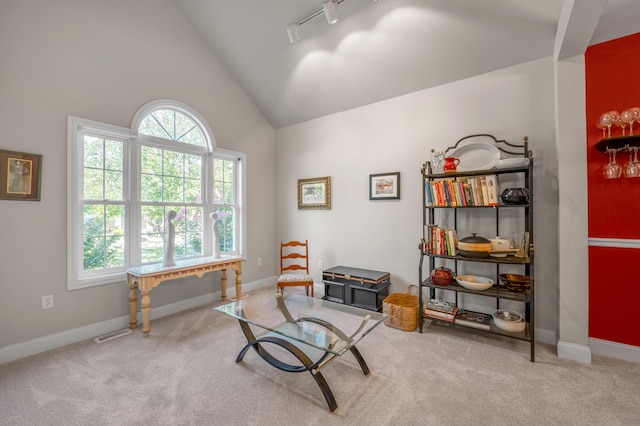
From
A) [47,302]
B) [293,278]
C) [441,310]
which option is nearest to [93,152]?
[47,302]

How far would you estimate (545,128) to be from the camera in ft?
8.49

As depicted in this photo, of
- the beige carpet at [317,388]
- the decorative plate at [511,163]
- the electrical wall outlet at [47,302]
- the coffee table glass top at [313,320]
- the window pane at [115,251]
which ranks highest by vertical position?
the decorative plate at [511,163]

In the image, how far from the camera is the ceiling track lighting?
97.5 inches

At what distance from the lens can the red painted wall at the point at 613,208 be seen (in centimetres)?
220

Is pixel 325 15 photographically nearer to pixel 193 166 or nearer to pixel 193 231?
pixel 193 166

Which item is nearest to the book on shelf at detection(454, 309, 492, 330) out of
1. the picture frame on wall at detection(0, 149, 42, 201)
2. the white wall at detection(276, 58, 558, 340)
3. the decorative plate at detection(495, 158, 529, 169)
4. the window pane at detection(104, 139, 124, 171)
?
the white wall at detection(276, 58, 558, 340)

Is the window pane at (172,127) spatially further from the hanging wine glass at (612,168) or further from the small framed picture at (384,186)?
the hanging wine glass at (612,168)

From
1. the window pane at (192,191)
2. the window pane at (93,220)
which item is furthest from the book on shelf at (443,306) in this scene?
the window pane at (93,220)

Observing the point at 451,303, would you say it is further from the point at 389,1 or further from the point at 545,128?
the point at 389,1

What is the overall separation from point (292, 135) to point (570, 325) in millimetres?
4023

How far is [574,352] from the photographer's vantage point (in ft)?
7.31

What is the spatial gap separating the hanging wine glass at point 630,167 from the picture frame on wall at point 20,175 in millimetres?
4893

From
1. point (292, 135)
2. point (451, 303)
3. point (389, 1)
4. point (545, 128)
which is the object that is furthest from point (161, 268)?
point (545, 128)

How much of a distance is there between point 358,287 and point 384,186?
1.30 meters
